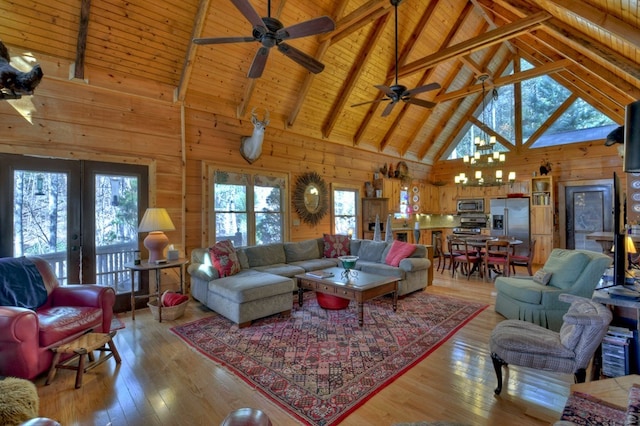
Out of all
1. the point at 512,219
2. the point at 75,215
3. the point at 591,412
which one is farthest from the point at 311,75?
the point at 512,219

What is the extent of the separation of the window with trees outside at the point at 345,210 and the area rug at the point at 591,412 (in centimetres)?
617

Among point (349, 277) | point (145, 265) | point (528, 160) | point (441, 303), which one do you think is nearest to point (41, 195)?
point (145, 265)

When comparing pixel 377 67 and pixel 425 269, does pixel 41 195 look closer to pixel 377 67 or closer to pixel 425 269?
pixel 425 269

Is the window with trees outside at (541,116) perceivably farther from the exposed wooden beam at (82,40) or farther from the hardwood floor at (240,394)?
the exposed wooden beam at (82,40)

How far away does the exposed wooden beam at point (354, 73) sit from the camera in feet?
19.4

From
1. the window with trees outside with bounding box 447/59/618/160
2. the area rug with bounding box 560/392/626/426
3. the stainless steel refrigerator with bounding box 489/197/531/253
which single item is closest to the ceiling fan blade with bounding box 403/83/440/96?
the window with trees outside with bounding box 447/59/618/160

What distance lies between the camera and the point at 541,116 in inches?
325

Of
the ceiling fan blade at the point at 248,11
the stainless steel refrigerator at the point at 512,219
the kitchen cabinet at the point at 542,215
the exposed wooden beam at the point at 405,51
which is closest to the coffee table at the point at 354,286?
the ceiling fan blade at the point at 248,11

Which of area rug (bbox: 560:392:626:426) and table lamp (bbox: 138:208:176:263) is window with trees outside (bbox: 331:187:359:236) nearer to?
table lamp (bbox: 138:208:176:263)

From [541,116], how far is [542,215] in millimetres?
2790

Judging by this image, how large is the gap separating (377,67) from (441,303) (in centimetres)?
530

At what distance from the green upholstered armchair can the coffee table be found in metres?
1.49

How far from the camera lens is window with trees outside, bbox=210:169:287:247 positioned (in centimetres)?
554

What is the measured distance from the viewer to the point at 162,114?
190 inches
